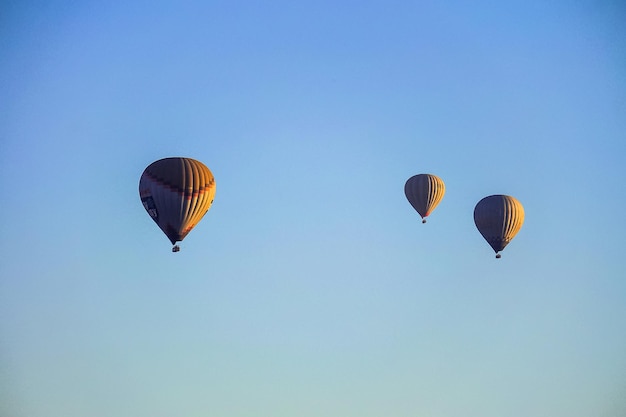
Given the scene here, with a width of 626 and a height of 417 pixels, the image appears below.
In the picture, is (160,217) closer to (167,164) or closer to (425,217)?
(167,164)

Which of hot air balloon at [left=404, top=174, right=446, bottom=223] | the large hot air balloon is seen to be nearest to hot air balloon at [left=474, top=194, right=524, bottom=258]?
hot air balloon at [left=404, top=174, right=446, bottom=223]

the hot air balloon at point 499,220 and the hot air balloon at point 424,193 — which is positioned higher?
the hot air balloon at point 424,193

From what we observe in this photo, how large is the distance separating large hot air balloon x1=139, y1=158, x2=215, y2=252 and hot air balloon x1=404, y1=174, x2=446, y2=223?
22169 mm

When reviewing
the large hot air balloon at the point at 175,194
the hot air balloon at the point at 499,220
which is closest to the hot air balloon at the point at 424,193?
the hot air balloon at the point at 499,220

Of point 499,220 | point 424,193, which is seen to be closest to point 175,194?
point 424,193

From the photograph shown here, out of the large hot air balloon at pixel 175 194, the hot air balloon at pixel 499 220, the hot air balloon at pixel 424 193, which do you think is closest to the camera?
the large hot air balloon at pixel 175 194

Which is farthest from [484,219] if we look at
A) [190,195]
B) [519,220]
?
[190,195]

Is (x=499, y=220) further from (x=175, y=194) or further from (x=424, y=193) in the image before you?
(x=175, y=194)

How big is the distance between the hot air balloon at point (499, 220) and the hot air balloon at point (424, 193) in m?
4.11

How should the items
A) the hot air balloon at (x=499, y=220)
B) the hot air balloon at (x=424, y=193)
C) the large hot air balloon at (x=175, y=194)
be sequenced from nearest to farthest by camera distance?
the large hot air balloon at (x=175, y=194), the hot air balloon at (x=499, y=220), the hot air balloon at (x=424, y=193)

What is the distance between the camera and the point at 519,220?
80.9m

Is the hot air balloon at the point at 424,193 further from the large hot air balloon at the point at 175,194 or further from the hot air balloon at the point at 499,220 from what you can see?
the large hot air balloon at the point at 175,194

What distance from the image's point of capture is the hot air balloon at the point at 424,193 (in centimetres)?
8356

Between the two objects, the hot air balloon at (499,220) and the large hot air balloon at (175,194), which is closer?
the large hot air balloon at (175,194)
